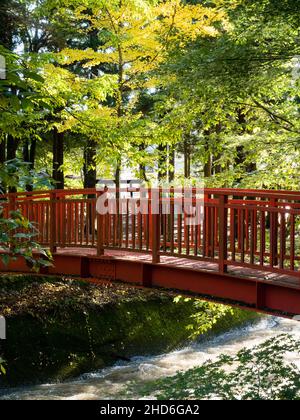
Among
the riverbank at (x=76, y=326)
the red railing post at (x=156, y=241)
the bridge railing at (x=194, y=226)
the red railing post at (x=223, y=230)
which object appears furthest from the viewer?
the riverbank at (x=76, y=326)

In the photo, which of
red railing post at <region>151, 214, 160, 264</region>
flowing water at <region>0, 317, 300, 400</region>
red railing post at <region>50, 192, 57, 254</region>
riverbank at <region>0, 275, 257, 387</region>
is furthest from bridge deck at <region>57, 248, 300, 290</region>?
riverbank at <region>0, 275, 257, 387</region>

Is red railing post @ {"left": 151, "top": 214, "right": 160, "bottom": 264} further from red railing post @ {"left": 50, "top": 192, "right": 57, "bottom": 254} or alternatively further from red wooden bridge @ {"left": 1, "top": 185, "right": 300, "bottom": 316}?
red railing post @ {"left": 50, "top": 192, "right": 57, "bottom": 254}

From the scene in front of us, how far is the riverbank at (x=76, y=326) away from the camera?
1341 cm

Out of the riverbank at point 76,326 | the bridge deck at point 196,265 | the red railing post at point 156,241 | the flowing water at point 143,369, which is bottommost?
the flowing water at point 143,369

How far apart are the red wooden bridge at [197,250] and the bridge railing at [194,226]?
14 millimetres

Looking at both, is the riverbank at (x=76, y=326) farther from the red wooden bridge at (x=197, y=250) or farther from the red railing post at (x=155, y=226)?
the red railing post at (x=155, y=226)

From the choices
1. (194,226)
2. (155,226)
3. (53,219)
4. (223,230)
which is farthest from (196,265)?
(53,219)

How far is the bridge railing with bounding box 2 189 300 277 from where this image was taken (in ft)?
24.9

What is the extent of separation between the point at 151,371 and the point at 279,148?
22.1 ft

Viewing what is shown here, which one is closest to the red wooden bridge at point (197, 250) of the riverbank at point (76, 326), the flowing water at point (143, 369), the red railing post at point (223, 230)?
the red railing post at point (223, 230)

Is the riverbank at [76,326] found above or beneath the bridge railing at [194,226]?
beneath

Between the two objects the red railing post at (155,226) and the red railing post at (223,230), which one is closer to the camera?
the red railing post at (223,230)

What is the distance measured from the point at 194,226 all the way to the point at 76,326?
7226 mm

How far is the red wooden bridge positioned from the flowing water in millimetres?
2390
